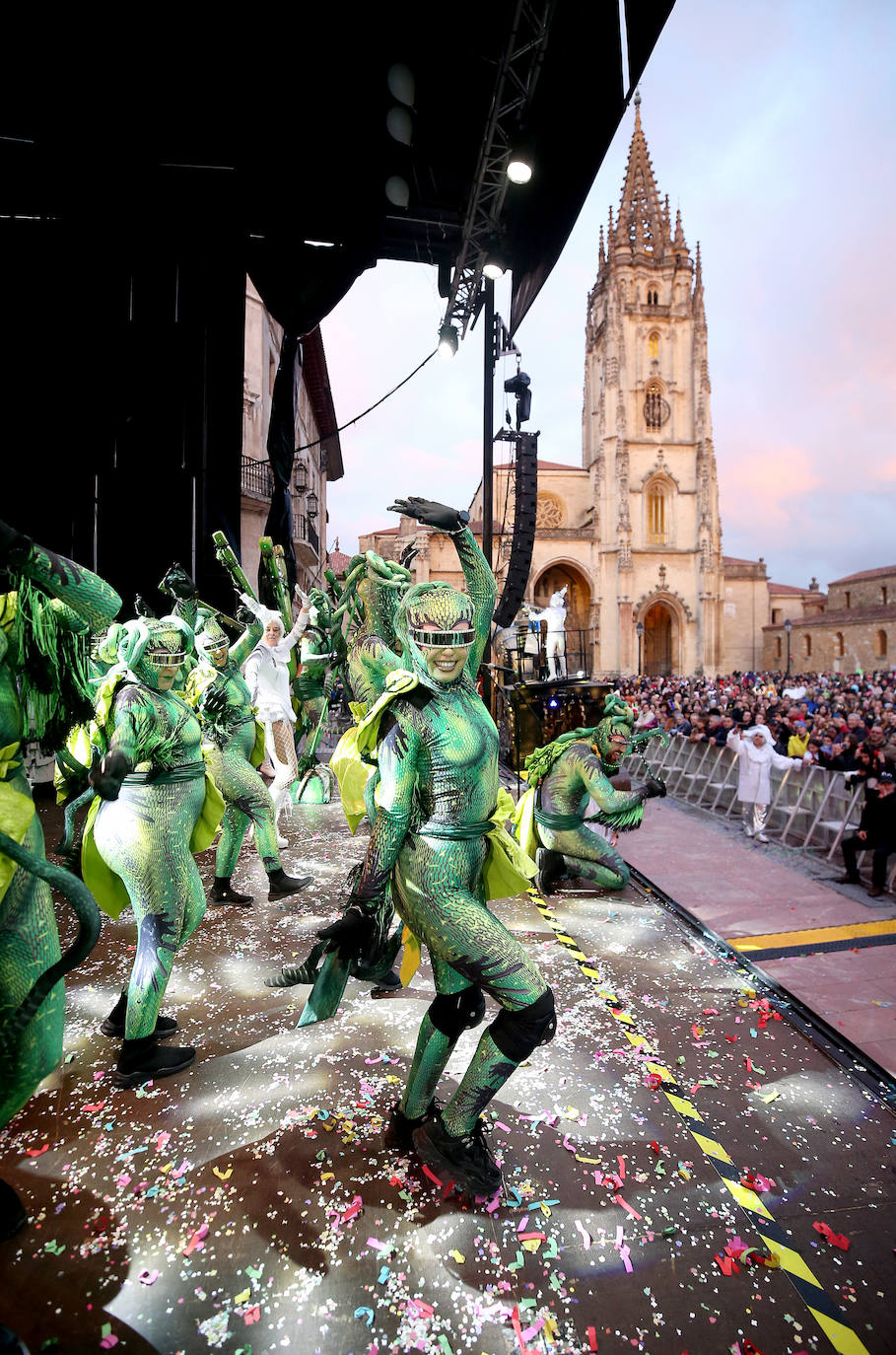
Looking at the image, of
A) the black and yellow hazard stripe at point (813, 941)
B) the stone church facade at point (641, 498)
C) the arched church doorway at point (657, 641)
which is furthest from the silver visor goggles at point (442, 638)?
the arched church doorway at point (657, 641)

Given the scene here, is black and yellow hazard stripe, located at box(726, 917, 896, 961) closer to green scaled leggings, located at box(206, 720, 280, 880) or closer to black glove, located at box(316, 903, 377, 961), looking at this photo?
black glove, located at box(316, 903, 377, 961)

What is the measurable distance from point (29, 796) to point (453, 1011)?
158 centimetres

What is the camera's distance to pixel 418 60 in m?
6.45

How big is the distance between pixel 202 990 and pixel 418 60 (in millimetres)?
8782

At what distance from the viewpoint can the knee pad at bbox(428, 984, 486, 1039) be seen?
2.24 meters

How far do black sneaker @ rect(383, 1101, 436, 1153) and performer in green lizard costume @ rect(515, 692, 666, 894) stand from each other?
8.28ft

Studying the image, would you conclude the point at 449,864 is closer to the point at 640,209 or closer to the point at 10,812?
the point at 10,812

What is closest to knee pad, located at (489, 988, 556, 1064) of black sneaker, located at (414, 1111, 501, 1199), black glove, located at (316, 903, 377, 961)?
black sneaker, located at (414, 1111, 501, 1199)

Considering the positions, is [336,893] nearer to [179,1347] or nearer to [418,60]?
[179,1347]

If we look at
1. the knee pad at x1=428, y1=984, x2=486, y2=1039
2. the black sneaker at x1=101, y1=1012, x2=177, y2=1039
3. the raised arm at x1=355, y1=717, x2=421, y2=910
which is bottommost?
the black sneaker at x1=101, y1=1012, x2=177, y2=1039

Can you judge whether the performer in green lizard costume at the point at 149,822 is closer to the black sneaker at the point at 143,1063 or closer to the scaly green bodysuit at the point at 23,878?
the black sneaker at the point at 143,1063

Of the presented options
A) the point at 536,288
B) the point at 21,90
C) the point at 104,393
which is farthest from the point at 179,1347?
the point at 536,288

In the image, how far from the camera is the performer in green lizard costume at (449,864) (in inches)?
80.9

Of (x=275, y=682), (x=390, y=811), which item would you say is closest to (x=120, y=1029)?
(x=390, y=811)
